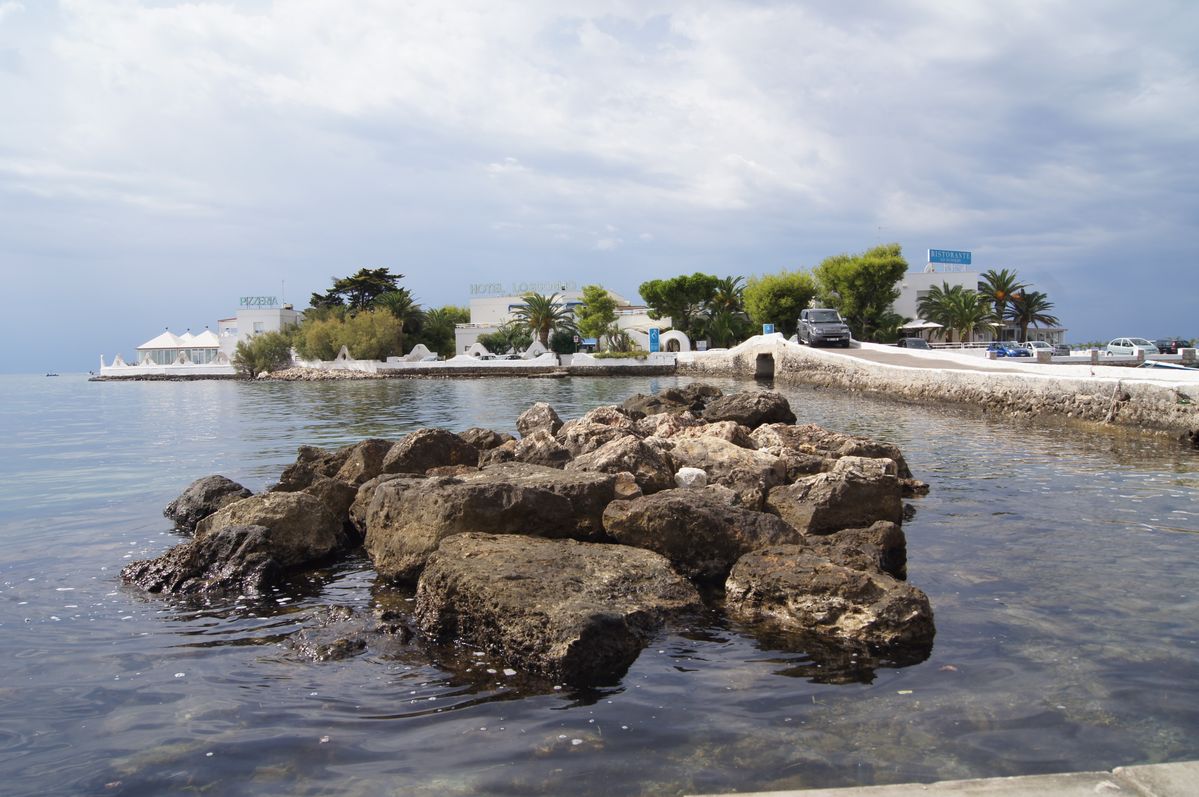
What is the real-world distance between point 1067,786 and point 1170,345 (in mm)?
57581

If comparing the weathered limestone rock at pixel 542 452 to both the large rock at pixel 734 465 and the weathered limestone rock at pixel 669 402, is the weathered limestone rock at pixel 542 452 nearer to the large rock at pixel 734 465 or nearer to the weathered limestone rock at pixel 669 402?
the large rock at pixel 734 465

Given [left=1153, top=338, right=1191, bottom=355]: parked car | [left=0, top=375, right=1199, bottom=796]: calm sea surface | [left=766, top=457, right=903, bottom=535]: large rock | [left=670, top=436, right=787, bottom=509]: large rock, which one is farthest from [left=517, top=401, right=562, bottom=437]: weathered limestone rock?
[left=1153, top=338, right=1191, bottom=355]: parked car

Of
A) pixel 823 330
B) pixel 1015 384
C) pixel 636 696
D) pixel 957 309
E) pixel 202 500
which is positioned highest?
pixel 957 309

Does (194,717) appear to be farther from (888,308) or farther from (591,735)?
(888,308)

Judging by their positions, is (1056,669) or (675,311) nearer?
(1056,669)

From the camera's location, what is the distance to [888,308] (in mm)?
73500

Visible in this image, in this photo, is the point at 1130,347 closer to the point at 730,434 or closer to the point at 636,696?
the point at 730,434

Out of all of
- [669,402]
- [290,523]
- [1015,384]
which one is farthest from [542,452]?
[1015,384]

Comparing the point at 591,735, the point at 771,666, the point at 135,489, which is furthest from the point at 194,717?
the point at 135,489

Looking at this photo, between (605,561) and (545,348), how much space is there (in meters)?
73.7

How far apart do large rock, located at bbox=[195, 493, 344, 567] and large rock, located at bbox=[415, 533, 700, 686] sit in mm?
2523

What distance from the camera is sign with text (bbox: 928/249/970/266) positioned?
8059 centimetres

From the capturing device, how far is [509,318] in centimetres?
9538

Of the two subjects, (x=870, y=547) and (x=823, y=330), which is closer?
(x=870, y=547)
